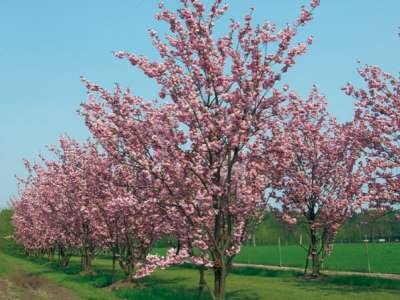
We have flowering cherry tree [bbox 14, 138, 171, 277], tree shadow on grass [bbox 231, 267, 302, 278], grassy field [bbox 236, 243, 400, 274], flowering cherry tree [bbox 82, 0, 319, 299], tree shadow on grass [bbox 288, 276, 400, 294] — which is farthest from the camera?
grassy field [bbox 236, 243, 400, 274]

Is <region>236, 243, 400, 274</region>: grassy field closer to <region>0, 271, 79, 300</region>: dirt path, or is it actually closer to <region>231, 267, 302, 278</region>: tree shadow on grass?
<region>231, 267, 302, 278</region>: tree shadow on grass

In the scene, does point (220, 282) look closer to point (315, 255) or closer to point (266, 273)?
point (315, 255)

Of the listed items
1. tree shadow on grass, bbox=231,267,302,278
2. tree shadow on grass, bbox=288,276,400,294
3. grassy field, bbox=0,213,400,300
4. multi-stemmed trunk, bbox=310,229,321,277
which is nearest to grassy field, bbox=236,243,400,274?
tree shadow on grass, bbox=231,267,302,278

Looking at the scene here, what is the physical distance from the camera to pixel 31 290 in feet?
87.6

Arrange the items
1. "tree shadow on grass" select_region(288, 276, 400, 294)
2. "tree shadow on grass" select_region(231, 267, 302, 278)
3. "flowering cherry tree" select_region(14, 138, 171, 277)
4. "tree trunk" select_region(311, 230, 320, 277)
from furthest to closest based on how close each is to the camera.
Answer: "tree shadow on grass" select_region(231, 267, 302, 278), "tree trunk" select_region(311, 230, 320, 277), "tree shadow on grass" select_region(288, 276, 400, 294), "flowering cherry tree" select_region(14, 138, 171, 277)

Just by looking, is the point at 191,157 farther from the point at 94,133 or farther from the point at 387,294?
the point at 387,294

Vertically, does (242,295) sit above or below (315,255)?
below

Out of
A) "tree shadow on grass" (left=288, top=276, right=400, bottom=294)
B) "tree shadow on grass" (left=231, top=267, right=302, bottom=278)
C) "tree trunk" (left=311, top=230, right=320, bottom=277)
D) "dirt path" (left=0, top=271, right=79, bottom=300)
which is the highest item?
"tree trunk" (left=311, top=230, right=320, bottom=277)

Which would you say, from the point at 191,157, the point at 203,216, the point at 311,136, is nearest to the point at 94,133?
the point at 191,157

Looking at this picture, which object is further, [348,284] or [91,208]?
[348,284]

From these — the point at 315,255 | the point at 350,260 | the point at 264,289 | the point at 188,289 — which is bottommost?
the point at 188,289

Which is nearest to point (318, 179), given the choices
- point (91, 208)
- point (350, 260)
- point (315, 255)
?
point (315, 255)

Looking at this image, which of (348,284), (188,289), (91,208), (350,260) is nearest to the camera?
(91,208)

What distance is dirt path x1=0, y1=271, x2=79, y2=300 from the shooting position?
2366 cm
